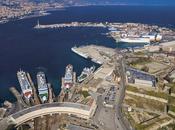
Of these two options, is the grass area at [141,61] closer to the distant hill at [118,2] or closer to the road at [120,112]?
the road at [120,112]

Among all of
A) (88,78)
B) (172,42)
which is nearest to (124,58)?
(88,78)

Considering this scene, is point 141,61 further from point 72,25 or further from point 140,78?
point 72,25

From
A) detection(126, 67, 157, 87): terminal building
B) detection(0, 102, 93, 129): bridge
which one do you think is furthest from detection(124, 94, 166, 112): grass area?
detection(0, 102, 93, 129): bridge

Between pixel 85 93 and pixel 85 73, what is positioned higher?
pixel 85 73

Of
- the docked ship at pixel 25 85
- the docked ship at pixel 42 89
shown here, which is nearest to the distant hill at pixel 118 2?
the docked ship at pixel 25 85

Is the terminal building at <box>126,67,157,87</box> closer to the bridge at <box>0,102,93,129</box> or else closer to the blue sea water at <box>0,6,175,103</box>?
the bridge at <box>0,102,93,129</box>

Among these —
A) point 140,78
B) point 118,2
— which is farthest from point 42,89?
point 118,2
